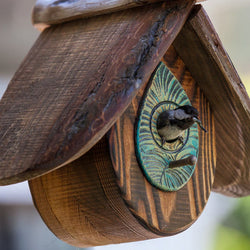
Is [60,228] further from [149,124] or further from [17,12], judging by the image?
[17,12]

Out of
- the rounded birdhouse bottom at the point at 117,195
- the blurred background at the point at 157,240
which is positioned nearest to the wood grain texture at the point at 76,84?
the rounded birdhouse bottom at the point at 117,195

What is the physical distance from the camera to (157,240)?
2654 mm

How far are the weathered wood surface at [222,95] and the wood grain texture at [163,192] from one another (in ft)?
0.09

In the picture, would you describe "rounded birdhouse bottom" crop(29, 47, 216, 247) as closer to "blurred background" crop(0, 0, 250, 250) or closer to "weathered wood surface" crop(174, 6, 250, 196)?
"weathered wood surface" crop(174, 6, 250, 196)

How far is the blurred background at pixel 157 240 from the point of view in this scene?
2.01m

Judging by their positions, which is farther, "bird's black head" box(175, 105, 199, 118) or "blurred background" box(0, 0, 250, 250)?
"blurred background" box(0, 0, 250, 250)

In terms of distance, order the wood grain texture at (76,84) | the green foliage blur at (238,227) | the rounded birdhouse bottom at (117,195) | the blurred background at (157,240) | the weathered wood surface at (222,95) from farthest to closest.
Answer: the green foliage blur at (238,227)
the blurred background at (157,240)
the weathered wood surface at (222,95)
the rounded birdhouse bottom at (117,195)
the wood grain texture at (76,84)

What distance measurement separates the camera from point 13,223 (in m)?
2.04

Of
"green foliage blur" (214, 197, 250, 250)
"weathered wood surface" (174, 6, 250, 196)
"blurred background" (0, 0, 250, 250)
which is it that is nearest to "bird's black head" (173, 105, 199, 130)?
"weathered wood surface" (174, 6, 250, 196)

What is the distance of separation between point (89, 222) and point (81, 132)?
1.00ft

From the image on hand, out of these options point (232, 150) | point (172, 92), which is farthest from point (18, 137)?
point (232, 150)

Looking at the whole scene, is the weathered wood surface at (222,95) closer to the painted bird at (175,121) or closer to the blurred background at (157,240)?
the painted bird at (175,121)

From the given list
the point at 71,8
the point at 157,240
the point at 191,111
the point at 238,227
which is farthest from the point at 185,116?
the point at 238,227

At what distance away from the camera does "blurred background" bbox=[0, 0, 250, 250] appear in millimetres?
2006
